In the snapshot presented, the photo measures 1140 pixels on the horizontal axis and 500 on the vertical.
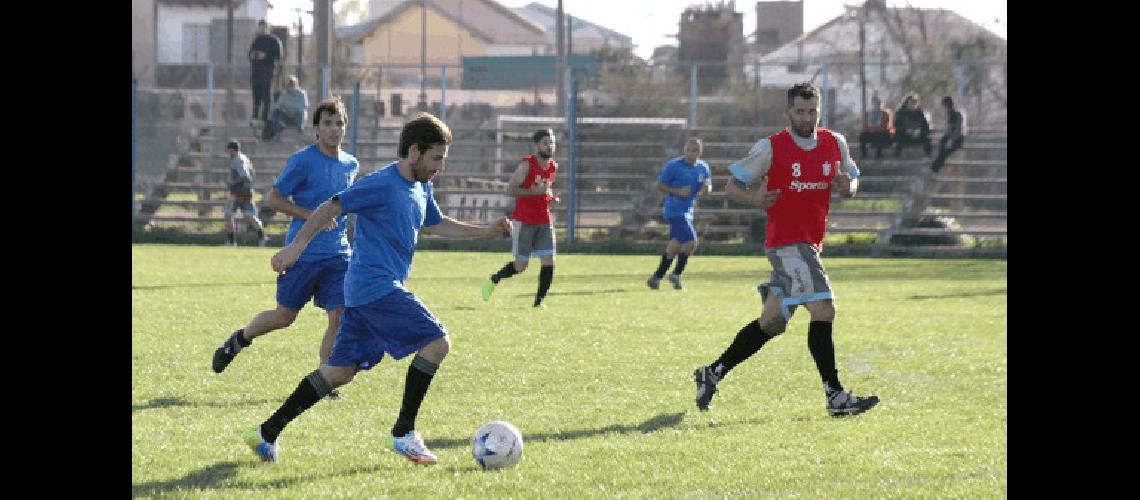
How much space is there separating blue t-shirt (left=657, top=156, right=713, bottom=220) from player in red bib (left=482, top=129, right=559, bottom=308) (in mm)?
3354

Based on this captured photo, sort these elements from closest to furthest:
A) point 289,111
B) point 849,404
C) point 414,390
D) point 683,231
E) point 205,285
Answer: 1. point 414,390
2. point 849,404
3. point 205,285
4. point 683,231
5. point 289,111

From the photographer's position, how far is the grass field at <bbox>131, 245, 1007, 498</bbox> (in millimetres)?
6957

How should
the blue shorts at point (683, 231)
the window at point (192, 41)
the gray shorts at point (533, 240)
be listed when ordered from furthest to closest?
the window at point (192, 41), the blue shorts at point (683, 231), the gray shorts at point (533, 240)

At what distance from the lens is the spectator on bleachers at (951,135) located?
29203 mm

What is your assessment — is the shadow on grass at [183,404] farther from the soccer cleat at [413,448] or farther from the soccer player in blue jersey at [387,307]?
the soccer cleat at [413,448]

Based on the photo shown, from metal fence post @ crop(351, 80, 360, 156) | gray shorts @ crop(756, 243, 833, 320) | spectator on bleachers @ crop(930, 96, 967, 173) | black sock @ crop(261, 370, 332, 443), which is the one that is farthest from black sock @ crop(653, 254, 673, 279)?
black sock @ crop(261, 370, 332, 443)

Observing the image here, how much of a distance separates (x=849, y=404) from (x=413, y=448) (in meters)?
2.76

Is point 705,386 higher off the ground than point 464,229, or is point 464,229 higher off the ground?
point 464,229

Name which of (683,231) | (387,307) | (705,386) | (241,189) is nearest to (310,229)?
(387,307)

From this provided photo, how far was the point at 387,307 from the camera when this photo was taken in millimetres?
7383

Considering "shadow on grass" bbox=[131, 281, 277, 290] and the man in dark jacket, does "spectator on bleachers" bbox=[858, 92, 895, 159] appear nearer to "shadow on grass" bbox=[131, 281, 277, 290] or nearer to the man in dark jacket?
the man in dark jacket

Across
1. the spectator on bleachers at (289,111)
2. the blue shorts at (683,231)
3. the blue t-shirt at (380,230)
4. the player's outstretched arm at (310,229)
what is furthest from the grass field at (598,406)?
the spectator on bleachers at (289,111)

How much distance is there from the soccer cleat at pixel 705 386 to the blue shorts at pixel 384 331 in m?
2.25

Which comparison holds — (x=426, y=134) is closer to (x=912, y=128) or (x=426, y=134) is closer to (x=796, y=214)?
(x=796, y=214)
